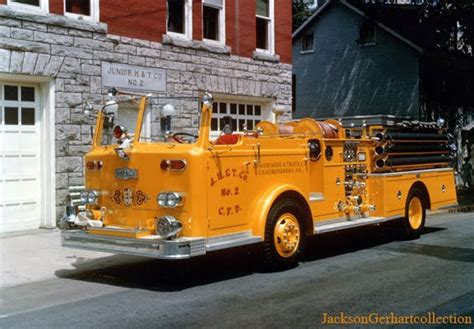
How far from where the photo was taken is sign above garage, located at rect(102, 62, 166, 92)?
12.9m

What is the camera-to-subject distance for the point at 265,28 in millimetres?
17125

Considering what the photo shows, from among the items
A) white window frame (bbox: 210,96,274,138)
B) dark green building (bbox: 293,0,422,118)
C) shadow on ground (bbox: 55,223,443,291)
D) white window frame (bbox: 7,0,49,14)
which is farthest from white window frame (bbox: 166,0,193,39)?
dark green building (bbox: 293,0,422,118)

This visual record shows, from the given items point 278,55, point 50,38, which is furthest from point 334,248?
point 278,55

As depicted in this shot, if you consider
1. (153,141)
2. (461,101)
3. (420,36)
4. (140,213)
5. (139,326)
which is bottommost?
(139,326)

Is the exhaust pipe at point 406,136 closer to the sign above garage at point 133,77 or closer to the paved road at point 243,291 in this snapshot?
the paved road at point 243,291

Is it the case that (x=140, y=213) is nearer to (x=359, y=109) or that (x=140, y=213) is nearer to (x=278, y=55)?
(x=278, y=55)

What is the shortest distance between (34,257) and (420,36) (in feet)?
58.5

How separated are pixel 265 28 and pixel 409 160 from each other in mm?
7448

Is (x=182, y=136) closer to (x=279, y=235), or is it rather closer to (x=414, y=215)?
(x=279, y=235)

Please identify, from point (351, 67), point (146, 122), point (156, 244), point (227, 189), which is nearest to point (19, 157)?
point (146, 122)

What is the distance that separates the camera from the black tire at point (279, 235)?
7.99m

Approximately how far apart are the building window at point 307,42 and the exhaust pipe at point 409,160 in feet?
53.6

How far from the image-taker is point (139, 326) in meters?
5.80

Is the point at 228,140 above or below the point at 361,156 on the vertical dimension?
above
